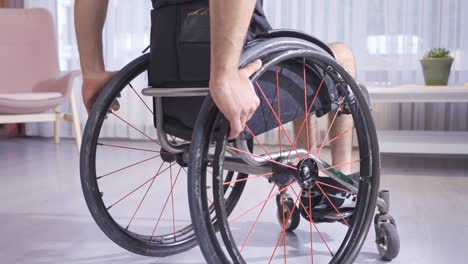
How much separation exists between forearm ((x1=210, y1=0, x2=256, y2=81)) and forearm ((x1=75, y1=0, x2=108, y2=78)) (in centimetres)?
41

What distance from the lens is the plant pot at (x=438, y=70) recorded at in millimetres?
2744

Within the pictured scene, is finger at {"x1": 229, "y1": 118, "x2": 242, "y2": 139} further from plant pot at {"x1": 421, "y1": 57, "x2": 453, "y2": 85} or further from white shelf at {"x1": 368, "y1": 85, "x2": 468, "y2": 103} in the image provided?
plant pot at {"x1": 421, "y1": 57, "x2": 453, "y2": 85}

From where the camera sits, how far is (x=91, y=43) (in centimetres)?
115

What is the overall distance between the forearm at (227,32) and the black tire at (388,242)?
628 millimetres

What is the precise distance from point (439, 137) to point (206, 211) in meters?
2.22

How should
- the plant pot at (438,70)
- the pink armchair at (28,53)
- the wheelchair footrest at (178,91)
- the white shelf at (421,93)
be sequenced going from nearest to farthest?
the wheelchair footrest at (178,91) < the white shelf at (421,93) < the plant pot at (438,70) < the pink armchair at (28,53)

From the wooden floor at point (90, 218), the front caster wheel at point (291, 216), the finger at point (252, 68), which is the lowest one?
the wooden floor at point (90, 218)

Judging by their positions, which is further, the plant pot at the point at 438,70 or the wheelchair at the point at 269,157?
the plant pot at the point at 438,70

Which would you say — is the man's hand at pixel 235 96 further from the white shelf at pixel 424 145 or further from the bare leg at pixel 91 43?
the white shelf at pixel 424 145

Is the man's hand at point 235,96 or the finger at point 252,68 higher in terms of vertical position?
the finger at point 252,68

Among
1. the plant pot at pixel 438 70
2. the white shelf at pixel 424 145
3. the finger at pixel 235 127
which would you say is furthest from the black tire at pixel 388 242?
the plant pot at pixel 438 70

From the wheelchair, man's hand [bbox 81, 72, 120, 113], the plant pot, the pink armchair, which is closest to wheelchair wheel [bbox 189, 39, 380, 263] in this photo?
the wheelchair

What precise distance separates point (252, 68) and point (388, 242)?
607 mm

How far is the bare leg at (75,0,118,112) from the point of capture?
3.74ft
